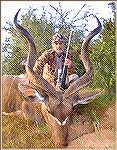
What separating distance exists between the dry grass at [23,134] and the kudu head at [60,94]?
2.6 inches

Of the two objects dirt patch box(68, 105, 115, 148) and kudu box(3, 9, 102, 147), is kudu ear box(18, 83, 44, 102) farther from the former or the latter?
dirt patch box(68, 105, 115, 148)

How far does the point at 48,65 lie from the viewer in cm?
237

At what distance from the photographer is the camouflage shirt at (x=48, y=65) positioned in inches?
92.1

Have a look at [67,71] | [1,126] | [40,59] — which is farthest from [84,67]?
[1,126]

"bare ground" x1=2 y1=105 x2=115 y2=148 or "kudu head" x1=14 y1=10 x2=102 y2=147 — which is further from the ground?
"kudu head" x1=14 y1=10 x2=102 y2=147

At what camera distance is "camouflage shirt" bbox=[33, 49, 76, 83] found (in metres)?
2.34

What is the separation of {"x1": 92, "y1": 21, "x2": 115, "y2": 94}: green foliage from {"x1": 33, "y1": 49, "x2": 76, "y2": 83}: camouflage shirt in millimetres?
145

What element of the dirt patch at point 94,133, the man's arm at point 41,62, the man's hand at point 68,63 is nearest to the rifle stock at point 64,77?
the man's hand at point 68,63

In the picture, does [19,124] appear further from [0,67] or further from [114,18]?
[114,18]

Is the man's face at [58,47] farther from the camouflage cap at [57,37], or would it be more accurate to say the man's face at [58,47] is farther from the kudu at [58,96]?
the kudu at [58,96]


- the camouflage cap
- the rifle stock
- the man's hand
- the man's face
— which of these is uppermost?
the camouflage cap

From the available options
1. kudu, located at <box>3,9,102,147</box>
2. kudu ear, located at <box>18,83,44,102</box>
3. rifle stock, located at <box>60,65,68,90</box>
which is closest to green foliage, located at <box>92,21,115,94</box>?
kudu, located at <box>3,9,102,147</box>

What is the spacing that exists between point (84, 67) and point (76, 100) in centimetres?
19

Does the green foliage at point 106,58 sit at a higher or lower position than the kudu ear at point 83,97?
higher
